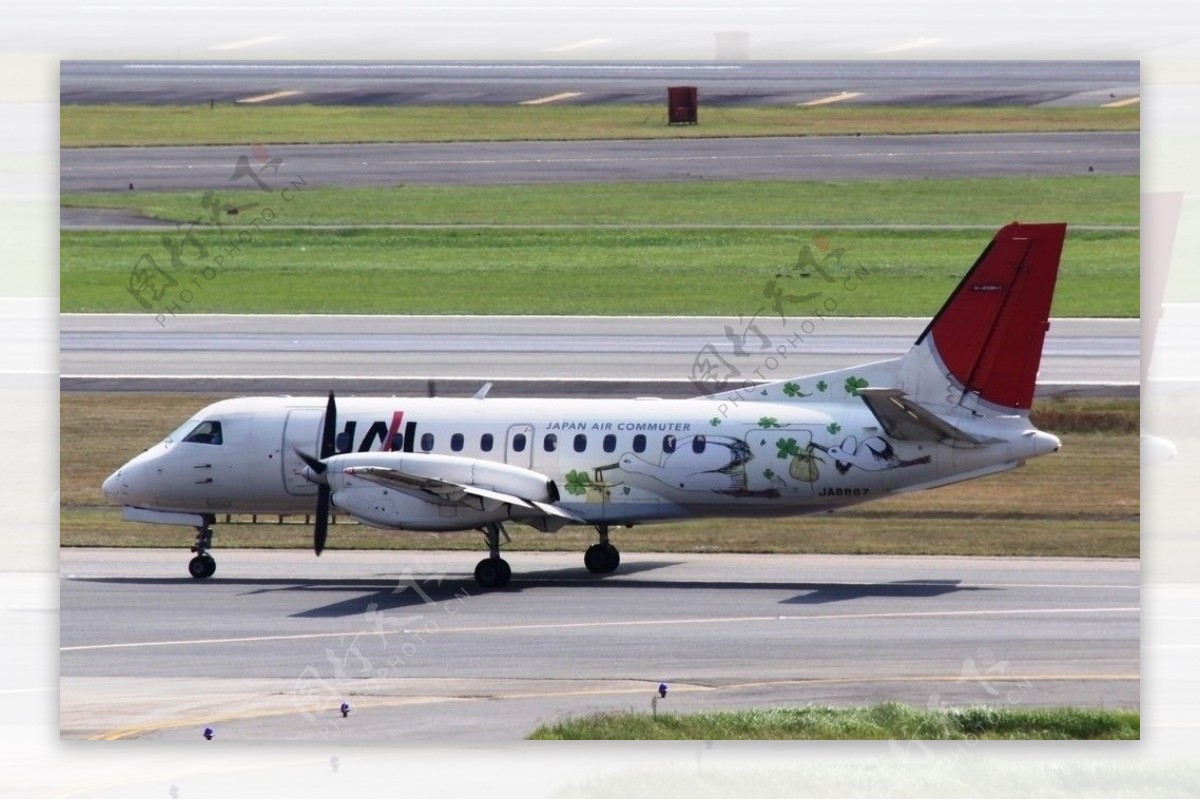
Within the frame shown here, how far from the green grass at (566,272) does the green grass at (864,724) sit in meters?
31.7

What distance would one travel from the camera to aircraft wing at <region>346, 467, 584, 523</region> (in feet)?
90.0

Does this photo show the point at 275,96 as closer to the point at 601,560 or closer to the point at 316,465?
the point at 316,465

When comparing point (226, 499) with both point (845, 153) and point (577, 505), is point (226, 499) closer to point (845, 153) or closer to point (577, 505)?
point (577, 505)

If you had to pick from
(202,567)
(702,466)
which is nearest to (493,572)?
(702,466)

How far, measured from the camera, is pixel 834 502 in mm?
28891

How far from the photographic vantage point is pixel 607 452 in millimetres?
29516

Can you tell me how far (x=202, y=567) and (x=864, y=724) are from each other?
15198 millimetres

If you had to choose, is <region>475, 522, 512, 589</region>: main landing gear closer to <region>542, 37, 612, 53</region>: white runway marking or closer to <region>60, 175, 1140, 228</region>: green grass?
<region>542, 37, 612, 53</region>: white runway marking

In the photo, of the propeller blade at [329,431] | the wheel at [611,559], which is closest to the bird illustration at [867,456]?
the wheel at [611,559]

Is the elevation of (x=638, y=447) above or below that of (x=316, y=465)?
above

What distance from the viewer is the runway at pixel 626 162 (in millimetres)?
51031

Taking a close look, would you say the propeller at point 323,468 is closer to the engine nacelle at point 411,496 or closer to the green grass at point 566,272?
the engine nacelle at point 411,496

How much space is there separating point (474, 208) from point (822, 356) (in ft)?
43.8

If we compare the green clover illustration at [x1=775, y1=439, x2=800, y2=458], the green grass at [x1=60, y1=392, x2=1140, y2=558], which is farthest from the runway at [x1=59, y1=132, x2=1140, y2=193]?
the green clover illustration at [x1=775, y1=439, x2=800, y2=458]
